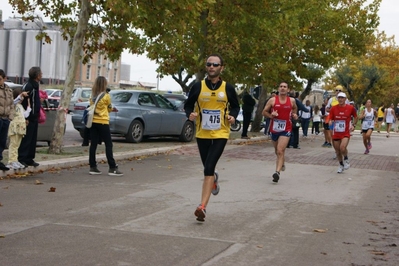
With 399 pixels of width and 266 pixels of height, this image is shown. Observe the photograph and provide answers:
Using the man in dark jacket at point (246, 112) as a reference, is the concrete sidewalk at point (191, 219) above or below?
below

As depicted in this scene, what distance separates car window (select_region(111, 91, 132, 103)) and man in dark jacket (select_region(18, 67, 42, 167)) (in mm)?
8820

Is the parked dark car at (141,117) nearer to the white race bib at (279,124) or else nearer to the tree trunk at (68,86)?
the tree trunk at (68,86)

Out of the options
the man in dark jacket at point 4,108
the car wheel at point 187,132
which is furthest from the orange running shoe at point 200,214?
the car wheel at point 187,132

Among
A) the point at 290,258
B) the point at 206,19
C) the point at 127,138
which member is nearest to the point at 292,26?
the point at 206,19

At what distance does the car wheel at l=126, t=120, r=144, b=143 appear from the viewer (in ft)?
74.0

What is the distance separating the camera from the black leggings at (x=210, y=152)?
30.2 ft

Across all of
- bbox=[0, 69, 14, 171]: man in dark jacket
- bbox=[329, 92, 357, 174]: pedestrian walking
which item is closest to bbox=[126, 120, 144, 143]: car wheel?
bbox=[329, 92, 357, 174]: pedestrian walking

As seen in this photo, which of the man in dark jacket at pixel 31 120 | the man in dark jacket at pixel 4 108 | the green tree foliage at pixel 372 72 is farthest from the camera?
the green tree foliage at pixel 372 72

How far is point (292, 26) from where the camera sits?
92.7 ft

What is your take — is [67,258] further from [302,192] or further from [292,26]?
[292,26]

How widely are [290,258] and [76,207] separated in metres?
3.59

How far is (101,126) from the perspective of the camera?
14211 mm

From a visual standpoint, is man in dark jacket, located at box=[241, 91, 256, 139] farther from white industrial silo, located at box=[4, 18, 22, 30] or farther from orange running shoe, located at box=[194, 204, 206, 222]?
orange running shoe, located at box=[194, 204, 206, 222]

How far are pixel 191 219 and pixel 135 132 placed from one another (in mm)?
13948
